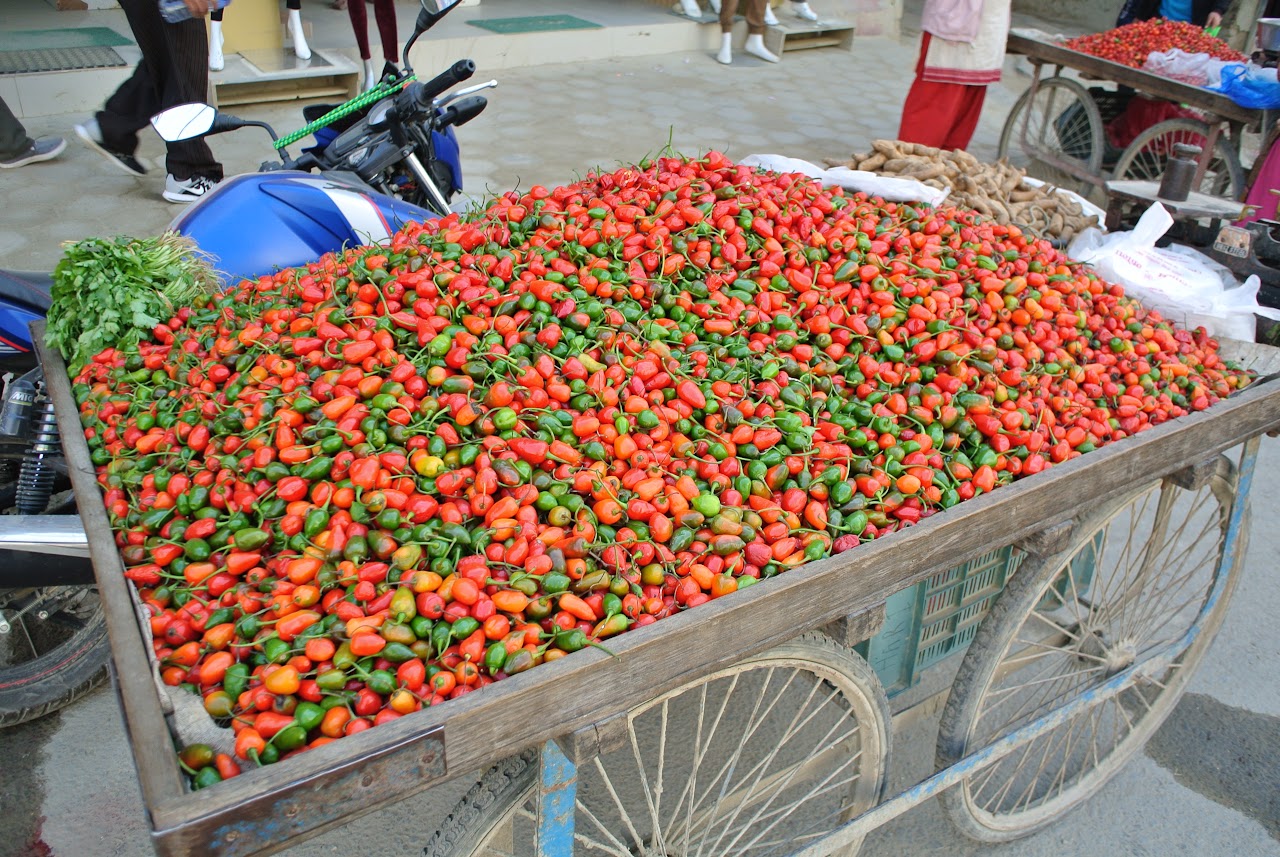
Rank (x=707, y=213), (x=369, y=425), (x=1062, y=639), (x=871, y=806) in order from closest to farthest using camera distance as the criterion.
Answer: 1. (x=369, y=425)
2. (x=871, y=806)
3. (x=707, y=213)
4. (x=1062, y=639)

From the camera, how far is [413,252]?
215cm

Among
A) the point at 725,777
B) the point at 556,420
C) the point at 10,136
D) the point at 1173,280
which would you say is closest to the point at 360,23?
the point at 10,136

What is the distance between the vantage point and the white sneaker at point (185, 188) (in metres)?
5.16

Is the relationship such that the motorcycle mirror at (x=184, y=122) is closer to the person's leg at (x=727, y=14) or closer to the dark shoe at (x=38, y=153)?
the dark shoe at (x=38, y=153)

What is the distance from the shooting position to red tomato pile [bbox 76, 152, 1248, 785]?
58.9 inches

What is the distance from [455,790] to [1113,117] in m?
6.44

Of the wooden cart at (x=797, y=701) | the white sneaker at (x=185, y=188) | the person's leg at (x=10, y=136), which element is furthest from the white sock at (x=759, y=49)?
the wooden cart at (x=797, y=701)

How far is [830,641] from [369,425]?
3.11 ft

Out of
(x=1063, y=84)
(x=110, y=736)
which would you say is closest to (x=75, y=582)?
(x=110, y=736)

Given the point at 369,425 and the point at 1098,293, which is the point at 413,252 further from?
the point at 1098,293

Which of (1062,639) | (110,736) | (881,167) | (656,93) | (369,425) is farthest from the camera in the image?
(656,93)

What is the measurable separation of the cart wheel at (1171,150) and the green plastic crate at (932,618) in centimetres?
431

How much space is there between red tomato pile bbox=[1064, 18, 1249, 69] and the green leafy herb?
20.3ft

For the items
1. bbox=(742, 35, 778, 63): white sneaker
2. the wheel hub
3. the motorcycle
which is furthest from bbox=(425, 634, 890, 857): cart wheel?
bbox=(742, 35, 778, 63): white sneaker
